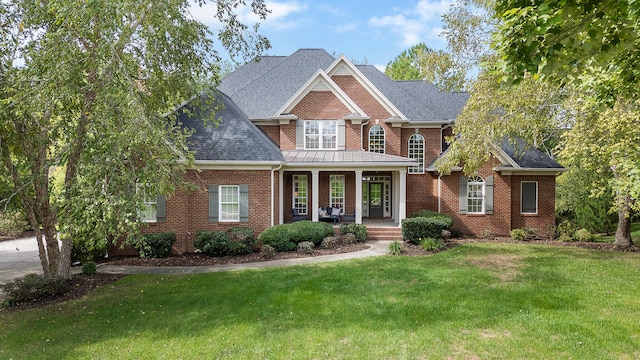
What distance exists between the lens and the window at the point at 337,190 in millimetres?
18797

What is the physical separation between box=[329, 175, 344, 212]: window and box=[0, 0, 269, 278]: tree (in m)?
10.8

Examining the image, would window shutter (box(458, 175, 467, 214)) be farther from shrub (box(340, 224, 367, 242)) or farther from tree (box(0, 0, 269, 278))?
tree (box(0, 0, 269, 278))

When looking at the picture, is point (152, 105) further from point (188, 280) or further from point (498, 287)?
point (498, 287)

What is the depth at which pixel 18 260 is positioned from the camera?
1323 cm

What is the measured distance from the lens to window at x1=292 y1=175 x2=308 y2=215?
A: 736 inches

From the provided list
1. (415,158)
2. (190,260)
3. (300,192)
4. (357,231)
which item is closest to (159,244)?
(190,260)

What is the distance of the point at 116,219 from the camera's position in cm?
630

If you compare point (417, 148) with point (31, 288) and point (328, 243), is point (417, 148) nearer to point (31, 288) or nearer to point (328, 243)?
point (328, 243)

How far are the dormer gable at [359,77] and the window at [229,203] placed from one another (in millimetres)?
8224

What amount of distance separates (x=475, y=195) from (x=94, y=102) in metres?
16.6

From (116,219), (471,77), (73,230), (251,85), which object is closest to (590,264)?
(471,77)

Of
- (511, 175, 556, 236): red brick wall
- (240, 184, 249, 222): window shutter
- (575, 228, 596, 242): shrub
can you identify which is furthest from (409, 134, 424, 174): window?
(240, 184, 249, 222): window shutter

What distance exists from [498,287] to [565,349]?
3.02 meters

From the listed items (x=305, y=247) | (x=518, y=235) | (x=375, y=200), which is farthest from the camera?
(x=375, y=200)
